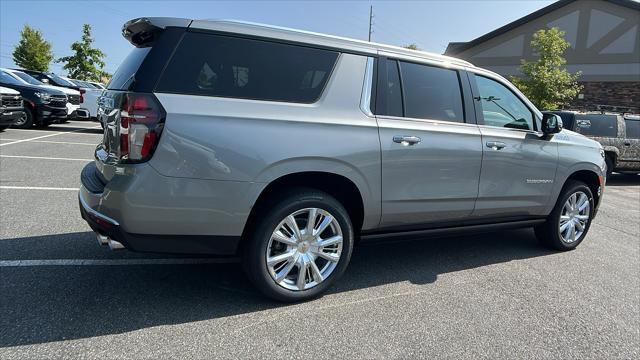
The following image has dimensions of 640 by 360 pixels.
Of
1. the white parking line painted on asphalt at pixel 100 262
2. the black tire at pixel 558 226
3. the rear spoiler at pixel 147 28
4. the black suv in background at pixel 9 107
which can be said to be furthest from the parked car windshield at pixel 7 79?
the black tire at pixel 558 226

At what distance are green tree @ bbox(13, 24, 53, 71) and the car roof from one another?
46.8m

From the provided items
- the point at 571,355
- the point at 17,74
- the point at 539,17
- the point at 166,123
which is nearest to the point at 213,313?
the point at 166,123

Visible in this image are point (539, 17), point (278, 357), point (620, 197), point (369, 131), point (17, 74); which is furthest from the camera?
point (539, 17)

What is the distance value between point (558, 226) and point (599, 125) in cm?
745

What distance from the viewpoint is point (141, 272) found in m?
3.60

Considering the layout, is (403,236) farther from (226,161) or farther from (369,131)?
(226,161)

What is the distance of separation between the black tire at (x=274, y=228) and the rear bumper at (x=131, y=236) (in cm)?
13

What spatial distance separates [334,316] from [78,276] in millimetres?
2005

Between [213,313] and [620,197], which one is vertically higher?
[213,313]

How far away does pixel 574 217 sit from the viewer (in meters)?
5.06

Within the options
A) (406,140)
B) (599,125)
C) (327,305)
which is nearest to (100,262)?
(327,305)

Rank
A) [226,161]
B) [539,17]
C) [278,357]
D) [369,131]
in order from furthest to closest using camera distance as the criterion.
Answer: [539,17], [369,131], [226,161], [278,357]

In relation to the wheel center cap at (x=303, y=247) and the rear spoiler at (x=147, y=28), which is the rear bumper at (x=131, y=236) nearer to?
the wheel center cap at (x=303, y=247)

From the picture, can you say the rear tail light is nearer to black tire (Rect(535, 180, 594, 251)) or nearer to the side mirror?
the side mirror
